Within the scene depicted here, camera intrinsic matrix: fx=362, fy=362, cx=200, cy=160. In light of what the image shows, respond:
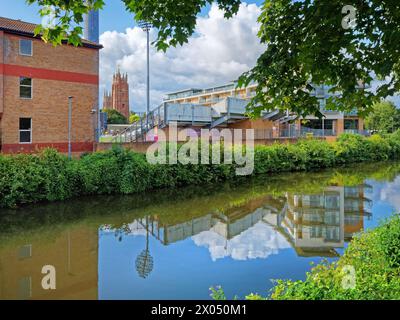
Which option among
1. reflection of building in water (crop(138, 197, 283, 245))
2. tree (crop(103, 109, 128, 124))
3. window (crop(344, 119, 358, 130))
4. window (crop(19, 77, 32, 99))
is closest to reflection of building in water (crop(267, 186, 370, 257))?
reflection of building in water (crop(138, 197, 283, 245))

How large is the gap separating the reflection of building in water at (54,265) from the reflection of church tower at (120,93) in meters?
104

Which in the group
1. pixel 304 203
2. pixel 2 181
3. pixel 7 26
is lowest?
pixel 304 203

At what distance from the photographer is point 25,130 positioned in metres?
21.4

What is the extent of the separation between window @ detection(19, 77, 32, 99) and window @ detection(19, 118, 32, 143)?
4.64 feet

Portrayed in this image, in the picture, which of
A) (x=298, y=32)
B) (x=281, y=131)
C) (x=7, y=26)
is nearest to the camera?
(x=298, y=32)

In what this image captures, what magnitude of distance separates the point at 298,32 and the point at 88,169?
38.6 feet

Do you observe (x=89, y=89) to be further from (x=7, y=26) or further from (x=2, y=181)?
(x=2, y=181)

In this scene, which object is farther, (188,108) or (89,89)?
(188,108)

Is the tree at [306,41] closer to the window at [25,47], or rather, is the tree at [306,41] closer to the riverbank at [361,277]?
the riverbank at [361,277]

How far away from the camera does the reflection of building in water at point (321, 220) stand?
9.02 metres

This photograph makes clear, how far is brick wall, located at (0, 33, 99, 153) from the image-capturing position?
2077 centimetres

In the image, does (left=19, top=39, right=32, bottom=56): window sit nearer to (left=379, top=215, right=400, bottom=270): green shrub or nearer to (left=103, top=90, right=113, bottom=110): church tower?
(left=379, top=215, right=400, bottom=270): green shrub
